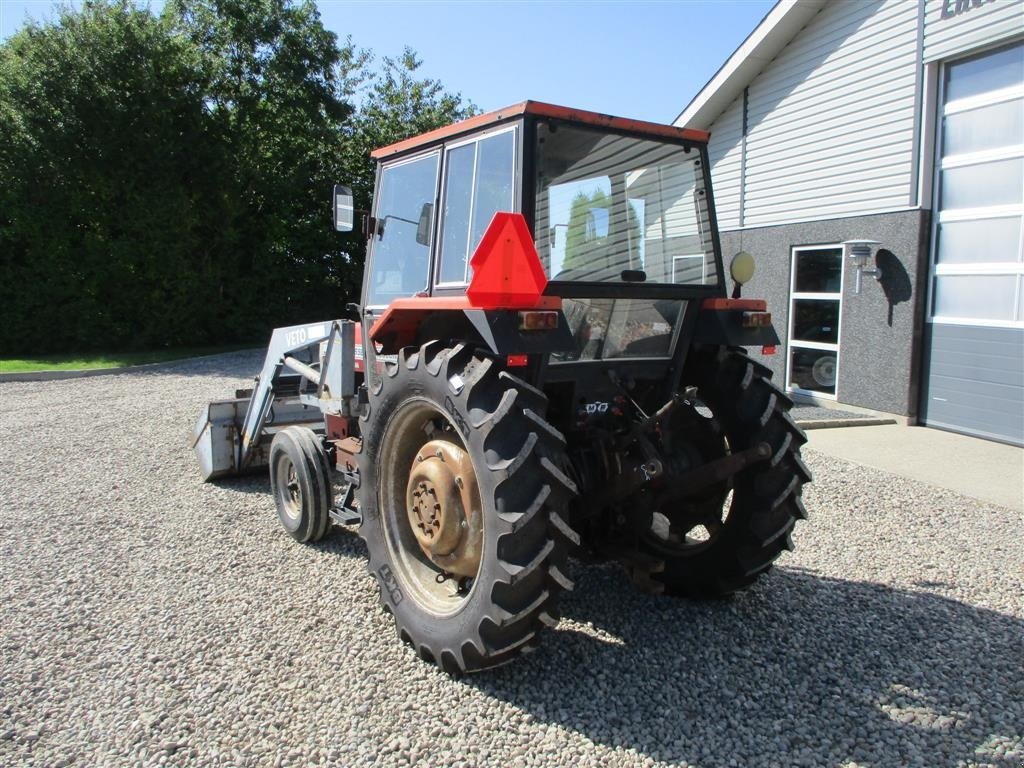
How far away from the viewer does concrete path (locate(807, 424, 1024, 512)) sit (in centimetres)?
636

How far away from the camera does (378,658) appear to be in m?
3.41

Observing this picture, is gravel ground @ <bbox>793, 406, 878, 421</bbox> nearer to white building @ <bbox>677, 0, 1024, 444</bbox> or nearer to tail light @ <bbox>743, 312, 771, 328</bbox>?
white building @ <bbox>677, 0, 1024, 444</bbox>

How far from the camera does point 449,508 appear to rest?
3301 mm

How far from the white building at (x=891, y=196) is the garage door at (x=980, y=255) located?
0.04 ft

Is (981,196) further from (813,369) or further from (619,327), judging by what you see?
(619,327)

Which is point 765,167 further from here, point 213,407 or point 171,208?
point 171,208

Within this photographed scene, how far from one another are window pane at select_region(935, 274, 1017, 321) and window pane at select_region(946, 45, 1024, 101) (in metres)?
1.95

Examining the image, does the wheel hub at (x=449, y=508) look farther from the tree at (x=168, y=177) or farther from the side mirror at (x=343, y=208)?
the tree at (x=168, y=177)

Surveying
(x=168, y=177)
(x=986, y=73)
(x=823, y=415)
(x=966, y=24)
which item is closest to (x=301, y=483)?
(x=823, y=415)

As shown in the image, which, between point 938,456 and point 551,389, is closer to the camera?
point 551,389

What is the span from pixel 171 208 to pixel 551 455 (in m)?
15.1

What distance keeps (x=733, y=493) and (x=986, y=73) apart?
6.72 meters

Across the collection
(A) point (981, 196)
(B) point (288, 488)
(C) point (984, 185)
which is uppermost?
(C) point (984, 185)

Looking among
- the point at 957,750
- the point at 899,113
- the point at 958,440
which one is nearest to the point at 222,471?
the point at 957,750
